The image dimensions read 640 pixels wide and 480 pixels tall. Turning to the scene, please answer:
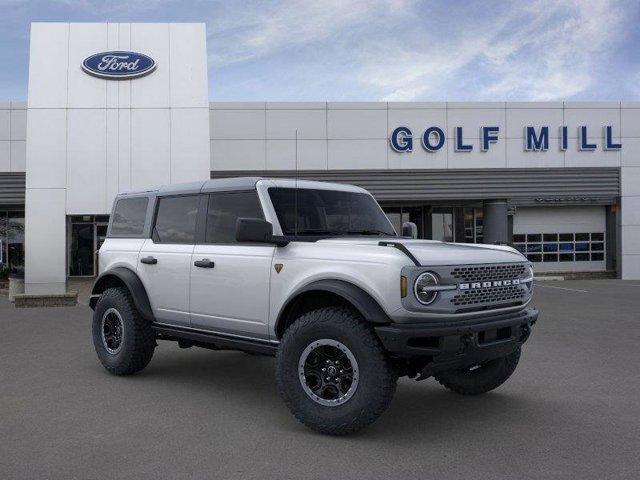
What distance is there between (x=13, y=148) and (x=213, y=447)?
23.0 meters

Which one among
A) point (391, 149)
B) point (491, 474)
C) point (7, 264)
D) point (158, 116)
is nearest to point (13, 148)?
point (7, 264)

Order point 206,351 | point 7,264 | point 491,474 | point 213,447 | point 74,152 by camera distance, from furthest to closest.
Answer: point 7,264
point 74,152
point 206,351
point 213,447
point 491,474

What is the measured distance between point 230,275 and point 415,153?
20.3 m

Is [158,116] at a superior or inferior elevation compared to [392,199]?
superior

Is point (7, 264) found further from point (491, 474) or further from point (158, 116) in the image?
point (491, 474)

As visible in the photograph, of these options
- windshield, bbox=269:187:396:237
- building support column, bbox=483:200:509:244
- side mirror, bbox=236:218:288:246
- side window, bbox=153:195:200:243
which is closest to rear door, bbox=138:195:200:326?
side window, bbox=153:195:200:243

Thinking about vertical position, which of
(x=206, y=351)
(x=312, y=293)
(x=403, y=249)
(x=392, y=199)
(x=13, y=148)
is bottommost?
(x=206, y=351)

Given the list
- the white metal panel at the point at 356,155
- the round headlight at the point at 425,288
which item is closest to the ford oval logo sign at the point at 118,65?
the white metal panel at the point at 356,155

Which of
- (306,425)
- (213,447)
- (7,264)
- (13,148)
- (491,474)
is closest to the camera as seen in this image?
(491,474)

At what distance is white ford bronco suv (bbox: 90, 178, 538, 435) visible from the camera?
14.4 ft

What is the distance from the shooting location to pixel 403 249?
14.4 feet

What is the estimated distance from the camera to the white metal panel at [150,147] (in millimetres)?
18828

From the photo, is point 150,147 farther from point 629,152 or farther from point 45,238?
point 629,152

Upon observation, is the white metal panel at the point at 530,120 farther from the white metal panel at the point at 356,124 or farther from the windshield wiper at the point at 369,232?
the windshield wiper at the point at 369,232
